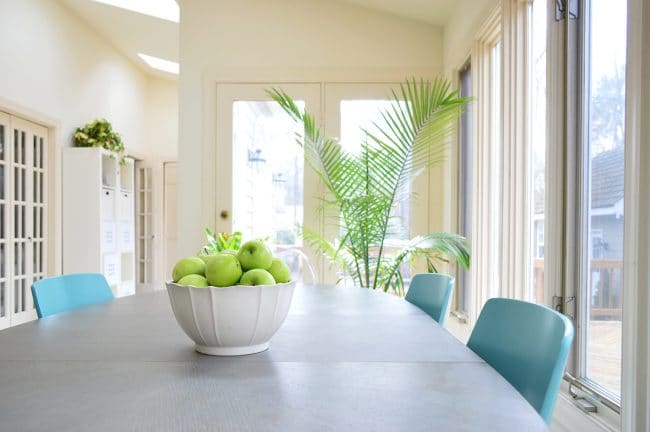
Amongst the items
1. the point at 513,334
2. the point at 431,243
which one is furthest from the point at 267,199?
the point at 513,334

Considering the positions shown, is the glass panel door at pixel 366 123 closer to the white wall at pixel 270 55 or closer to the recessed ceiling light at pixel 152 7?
the white wall at pixel 270 55

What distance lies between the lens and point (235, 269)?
97 cm

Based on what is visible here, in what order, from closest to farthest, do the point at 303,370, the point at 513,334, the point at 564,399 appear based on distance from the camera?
1. the point at 303,370
2. the point at 513,334
3. the point at 564,399

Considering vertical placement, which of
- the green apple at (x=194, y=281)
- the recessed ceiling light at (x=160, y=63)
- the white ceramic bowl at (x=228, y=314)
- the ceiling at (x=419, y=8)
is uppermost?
the recessed ceiling light at (x=160, y=63)

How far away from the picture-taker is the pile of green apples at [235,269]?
3.15ft

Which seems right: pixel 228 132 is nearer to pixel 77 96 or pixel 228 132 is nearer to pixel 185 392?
pixel 77 96

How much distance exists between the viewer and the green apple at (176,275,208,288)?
964mm

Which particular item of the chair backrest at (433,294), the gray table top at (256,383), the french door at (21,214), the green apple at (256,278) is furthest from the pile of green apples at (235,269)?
the french door at (21,214)

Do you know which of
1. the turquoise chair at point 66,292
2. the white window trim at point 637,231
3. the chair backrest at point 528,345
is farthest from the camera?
the turquoise chair at point 66,292

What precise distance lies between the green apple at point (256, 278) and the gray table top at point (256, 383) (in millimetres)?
136

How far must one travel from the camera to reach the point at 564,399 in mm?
1948

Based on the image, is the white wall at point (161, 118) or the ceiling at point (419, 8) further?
the white wall at point (161, 118)

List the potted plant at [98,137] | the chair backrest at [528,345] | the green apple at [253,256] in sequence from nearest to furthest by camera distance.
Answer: the chair backrest at [528,345] → the green apple at [253,256] → the potted plant at [98,137]

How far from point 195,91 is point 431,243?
7.26ft
